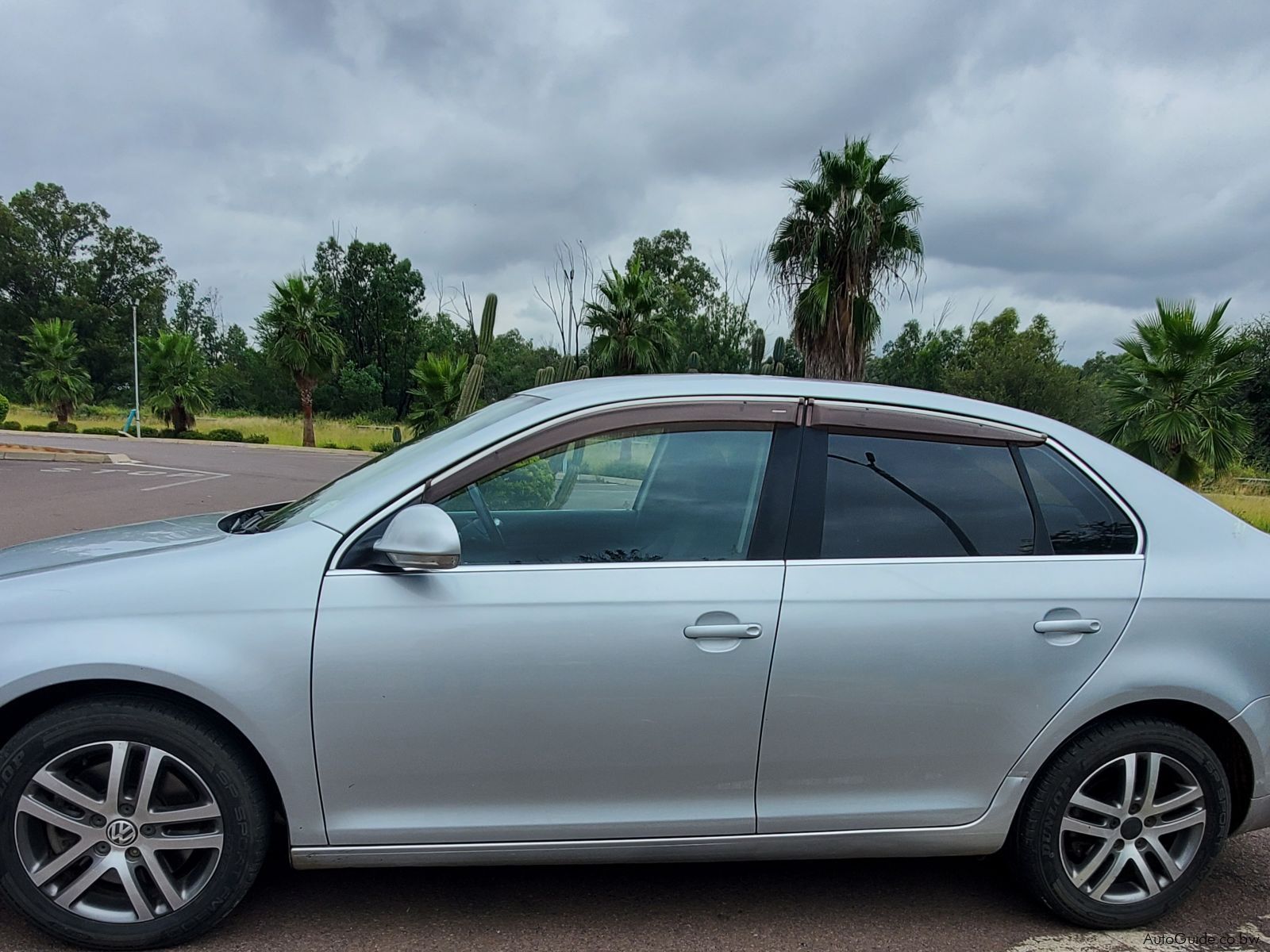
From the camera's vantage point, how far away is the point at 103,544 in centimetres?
261

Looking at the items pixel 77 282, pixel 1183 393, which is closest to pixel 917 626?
pixel 1183 393

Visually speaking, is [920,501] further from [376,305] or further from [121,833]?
[376,305]

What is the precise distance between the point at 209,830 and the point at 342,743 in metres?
0.47

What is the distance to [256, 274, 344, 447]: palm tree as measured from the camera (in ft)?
101

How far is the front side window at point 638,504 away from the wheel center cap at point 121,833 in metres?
1.17

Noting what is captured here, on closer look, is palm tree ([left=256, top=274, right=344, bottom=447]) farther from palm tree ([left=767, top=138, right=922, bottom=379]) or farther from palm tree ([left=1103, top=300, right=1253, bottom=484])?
palm tree ([left=1103, top=300, right=1253, bottom=484])

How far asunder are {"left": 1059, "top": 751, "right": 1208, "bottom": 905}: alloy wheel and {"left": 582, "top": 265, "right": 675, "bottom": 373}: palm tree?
1804cm

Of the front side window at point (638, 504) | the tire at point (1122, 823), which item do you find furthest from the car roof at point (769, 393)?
the tire at point (1122, 823)

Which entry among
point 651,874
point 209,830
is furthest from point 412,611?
point 651,874

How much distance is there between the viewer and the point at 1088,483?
8.34ft

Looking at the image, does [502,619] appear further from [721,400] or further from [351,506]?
[721,400]

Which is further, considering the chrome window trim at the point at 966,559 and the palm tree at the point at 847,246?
the palm tree at the point at 847,246

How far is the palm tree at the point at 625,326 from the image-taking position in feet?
66.8

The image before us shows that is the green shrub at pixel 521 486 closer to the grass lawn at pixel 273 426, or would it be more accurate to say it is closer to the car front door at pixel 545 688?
the car front door at pixel 545 688
